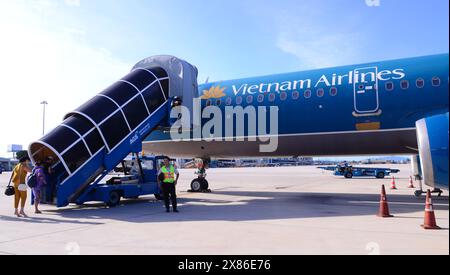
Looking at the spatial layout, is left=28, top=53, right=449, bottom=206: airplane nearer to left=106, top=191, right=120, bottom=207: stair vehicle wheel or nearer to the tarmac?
left=106, top=191, right=120, bottom=207: stair vehicle wheel

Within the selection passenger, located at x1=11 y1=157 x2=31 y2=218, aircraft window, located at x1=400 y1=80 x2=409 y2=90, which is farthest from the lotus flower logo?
passenger, located at x1=11 y1=157 x2=31 y2=218

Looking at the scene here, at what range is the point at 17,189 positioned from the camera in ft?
35.0

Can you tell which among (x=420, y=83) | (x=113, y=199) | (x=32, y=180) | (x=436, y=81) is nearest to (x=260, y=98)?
(x=420, y=83)

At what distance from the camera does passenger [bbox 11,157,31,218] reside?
34.8ft

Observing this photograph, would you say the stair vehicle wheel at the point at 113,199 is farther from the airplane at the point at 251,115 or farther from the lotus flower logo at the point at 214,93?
the lotus flower logo at the point at 214,93

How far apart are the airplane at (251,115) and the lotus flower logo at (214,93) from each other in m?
0.05

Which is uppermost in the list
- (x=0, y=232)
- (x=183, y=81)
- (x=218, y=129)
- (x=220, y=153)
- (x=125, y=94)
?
(x=183, y=81)

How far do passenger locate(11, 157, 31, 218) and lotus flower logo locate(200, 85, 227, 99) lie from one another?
7706 millimetres

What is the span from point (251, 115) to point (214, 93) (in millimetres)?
2357

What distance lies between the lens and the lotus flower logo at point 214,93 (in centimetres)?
1564

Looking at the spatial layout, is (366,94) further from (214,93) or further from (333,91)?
(214,93)
